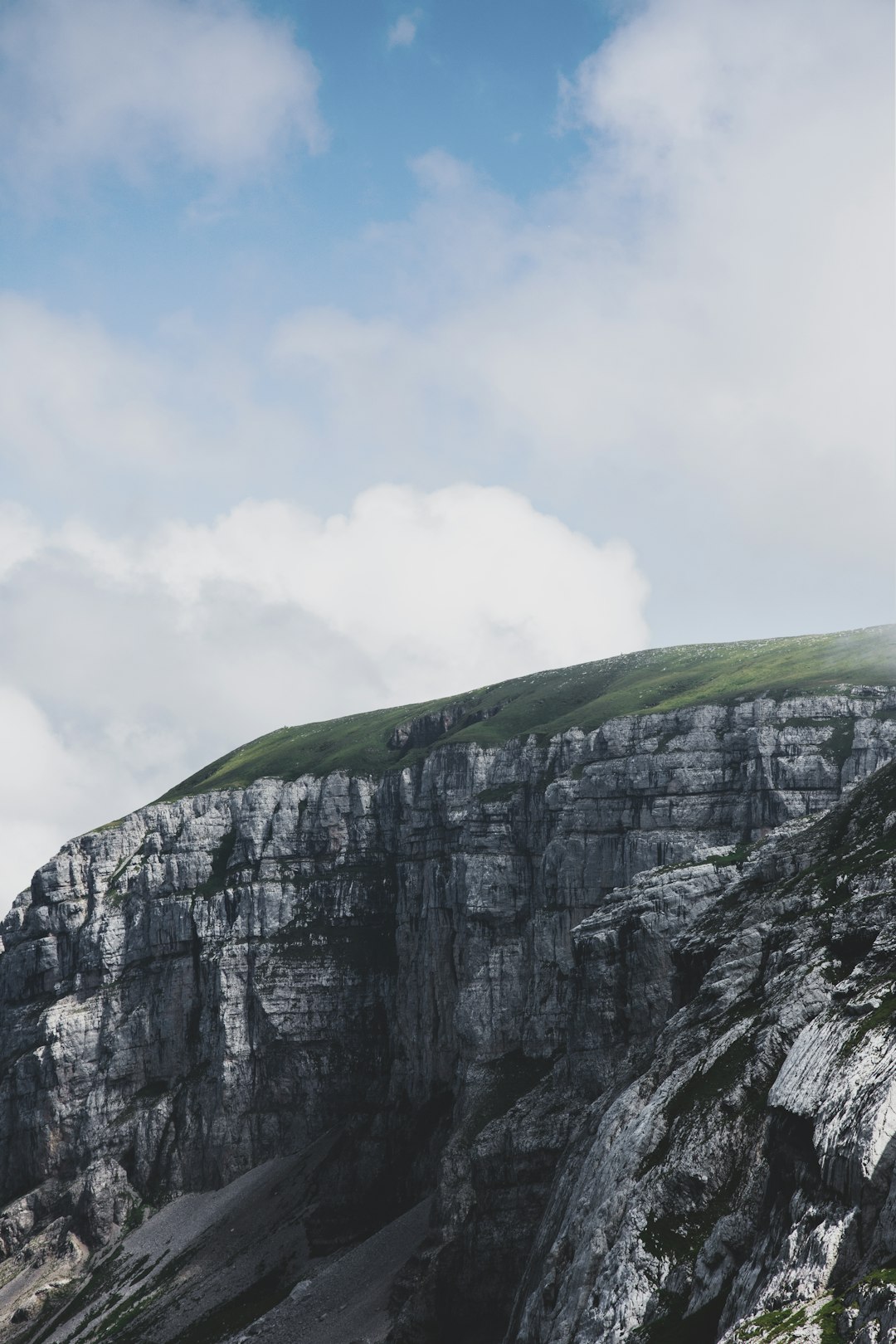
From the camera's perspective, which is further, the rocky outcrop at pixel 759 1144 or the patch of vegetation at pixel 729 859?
the patch of vegetation at pixel 729 859

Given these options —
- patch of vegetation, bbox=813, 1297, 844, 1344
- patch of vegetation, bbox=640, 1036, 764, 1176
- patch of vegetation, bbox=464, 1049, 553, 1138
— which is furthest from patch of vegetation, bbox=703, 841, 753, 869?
patch of vegetation, bbox=813, 1297, 844, 1344

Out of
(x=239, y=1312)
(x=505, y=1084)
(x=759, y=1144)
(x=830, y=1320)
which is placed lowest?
(x=239, y=1312)

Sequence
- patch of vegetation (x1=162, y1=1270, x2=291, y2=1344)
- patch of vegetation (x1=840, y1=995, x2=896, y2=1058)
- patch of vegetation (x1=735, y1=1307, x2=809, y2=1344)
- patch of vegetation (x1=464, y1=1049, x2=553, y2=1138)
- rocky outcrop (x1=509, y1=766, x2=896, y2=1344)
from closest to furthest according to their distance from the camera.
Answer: patch of vegetation (x1=735, y1=1307, x2=809, y2=1344) < rocky outcrop (x1=509, y1=766, x2=896, y2=1344) < patch of vegetation (x1=840, y1=995, x2=896, y2=1058) < patch of vegetation (x1=464, y1=1049, x2=553, y2=1138) < patch of vegetation (x1=162, y1=1270, x2=291, y2=1344)

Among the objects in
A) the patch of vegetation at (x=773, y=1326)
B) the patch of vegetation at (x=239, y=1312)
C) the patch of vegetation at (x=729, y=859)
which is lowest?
the patch of vegetation at (x=239, y=1312)

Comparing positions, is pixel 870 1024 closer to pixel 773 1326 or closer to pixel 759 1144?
pixel 759 1144

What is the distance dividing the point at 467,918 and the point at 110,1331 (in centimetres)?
7917

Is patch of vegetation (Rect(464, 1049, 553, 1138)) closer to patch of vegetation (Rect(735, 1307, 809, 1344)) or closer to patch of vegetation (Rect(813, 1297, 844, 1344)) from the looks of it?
patch of vegetation (Rect(735, 1307, 809, 1344))

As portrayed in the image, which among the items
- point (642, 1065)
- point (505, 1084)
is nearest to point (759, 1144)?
point (642, 1065)

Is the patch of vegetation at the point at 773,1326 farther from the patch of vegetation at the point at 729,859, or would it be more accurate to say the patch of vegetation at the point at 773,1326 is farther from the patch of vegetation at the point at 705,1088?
the patch of vegetation at the point at 729,859

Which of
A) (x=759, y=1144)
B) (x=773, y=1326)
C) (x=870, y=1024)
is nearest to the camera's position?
(x=773, y=1326)

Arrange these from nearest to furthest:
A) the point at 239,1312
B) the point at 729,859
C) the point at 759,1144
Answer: the point at 759,1144 → the point at 729,859 → the point at 239,1312

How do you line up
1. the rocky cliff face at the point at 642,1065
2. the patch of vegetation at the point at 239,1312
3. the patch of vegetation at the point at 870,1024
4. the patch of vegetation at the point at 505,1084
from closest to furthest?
the patch of vegetation at the point at 870,1024, the rocky cliff face at the point at 642,1065, the patch of vegetation at the point at 505,1084, the patch of vegetation at the point at 239,1312

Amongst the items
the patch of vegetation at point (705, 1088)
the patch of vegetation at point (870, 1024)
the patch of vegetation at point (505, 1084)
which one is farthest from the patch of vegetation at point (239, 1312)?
the patch of vegetation at point (870, 1024)

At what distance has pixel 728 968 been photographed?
293 feet
